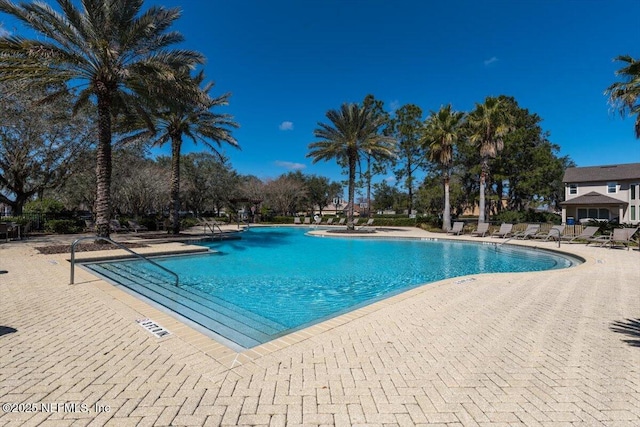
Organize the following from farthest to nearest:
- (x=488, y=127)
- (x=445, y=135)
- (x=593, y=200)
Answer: (x=593, y=200), (x=445, y=135), (x=488, y=127)

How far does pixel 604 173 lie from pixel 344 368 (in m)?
40.5

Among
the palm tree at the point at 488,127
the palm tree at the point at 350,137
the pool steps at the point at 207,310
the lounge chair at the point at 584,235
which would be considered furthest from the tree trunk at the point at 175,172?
the lounge chair at the point at 584,235

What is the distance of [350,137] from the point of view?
23.4 metres

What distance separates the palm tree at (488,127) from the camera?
72.1 feet

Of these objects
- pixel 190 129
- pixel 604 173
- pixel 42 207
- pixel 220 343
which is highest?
pixel 190 129

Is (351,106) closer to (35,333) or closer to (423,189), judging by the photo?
(423,189)

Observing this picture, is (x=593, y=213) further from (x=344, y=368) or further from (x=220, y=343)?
(x=220, y=343)

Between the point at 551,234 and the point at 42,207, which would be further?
the point at 42,207

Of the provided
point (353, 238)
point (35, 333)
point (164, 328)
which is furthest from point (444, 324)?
point (353, 238)

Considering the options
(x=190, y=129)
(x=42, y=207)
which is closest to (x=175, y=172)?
(x=190, y=129)

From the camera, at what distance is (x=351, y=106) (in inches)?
901

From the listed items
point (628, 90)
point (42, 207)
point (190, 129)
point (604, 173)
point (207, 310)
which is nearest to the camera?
point (207, 310)

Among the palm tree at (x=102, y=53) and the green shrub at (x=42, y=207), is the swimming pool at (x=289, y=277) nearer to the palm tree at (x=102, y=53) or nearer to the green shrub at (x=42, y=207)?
the palm tree at (x=102, y=53)

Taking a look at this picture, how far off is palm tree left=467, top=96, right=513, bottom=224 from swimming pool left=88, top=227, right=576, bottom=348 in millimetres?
9611
